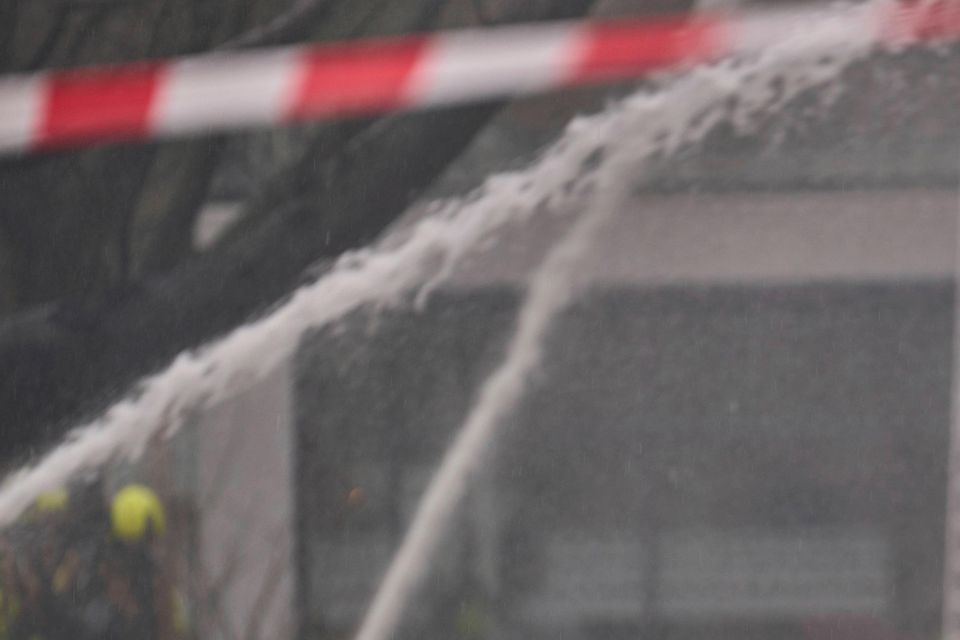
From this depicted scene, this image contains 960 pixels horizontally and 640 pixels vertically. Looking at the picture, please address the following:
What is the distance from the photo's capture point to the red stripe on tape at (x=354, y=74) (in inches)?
78.4

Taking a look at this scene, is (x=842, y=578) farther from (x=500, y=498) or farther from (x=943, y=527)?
(x=500, y=498)

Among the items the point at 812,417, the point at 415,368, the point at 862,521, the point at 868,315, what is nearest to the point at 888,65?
the point at 868,315

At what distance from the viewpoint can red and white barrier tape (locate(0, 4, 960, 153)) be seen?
78.4 inches

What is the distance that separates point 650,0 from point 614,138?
0.69 ft

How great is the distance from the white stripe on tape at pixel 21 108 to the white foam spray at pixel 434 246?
1.33ft

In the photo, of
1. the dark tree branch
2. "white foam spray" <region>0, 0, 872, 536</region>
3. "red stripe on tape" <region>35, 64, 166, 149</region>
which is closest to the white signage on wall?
"white foam spray" <region>0, 0, 872, 536</region>

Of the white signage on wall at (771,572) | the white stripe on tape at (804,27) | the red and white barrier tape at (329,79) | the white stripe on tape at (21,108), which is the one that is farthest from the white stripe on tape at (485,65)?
the white signage on wall at (771,572)

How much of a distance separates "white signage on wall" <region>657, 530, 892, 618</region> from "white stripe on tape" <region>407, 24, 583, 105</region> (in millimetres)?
732

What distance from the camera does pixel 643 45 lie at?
2.01 metres

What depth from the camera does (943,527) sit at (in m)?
2.08

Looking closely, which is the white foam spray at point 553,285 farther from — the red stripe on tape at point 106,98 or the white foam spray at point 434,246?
the red stripe on tape at point 106,98

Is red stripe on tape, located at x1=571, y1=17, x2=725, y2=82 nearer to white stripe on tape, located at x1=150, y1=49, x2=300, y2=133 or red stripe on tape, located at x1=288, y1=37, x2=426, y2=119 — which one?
red stripe on tape, located at x1=288, y1=37, x2=426, y2=119

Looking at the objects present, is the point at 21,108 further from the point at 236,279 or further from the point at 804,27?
the point at 804,27

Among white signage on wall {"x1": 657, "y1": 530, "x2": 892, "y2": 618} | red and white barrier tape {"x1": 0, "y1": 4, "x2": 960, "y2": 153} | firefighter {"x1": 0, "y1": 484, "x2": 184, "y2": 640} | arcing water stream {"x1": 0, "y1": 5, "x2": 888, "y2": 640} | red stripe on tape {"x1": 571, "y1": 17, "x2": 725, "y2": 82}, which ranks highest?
red and white barrier tape {"x1": 0, "y1": 4, "x2": 960, "y2": 153}
